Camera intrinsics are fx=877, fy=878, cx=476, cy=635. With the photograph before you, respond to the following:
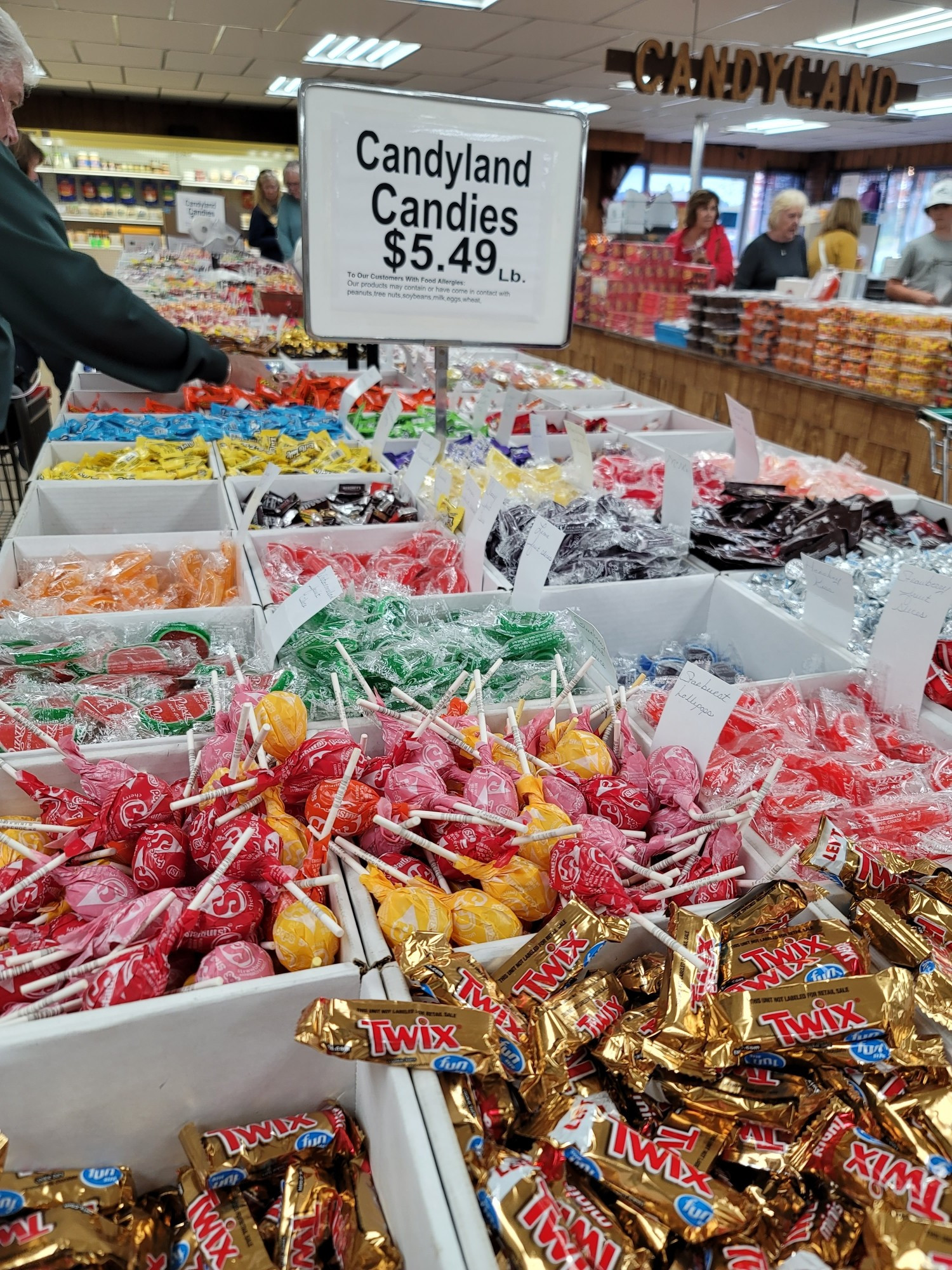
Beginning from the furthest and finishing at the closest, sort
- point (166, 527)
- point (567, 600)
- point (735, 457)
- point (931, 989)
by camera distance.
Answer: point (735, 457) → point (166, 527) → point (567, 600) → point (931, 989)

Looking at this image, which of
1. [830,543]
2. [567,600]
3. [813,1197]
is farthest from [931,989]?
[830,543]

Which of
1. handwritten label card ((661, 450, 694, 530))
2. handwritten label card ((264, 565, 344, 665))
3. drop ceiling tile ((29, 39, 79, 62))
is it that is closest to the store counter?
handwritten label card ((661, 450, 694, 530))

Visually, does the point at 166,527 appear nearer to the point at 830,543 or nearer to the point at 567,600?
the point at 567,600

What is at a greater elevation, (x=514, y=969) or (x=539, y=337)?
(x=539, y=337)

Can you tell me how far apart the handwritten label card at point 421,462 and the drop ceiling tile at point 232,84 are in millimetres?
10683

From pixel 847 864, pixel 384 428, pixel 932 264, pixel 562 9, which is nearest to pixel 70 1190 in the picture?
pixel 847 864

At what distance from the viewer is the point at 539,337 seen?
7.77ft

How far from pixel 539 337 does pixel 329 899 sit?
172cm

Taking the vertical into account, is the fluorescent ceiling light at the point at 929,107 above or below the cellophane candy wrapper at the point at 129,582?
above

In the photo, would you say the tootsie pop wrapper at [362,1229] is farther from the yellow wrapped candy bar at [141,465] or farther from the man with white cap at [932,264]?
the man with white cap at [932,264]

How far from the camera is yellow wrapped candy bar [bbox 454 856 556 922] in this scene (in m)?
1.10

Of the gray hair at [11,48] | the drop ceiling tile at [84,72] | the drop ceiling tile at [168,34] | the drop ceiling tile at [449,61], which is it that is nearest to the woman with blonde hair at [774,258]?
the drop ceiling tile at [449,61]

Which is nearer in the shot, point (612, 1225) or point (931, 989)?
point (612, 1225)

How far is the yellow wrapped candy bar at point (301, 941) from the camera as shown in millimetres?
1010
